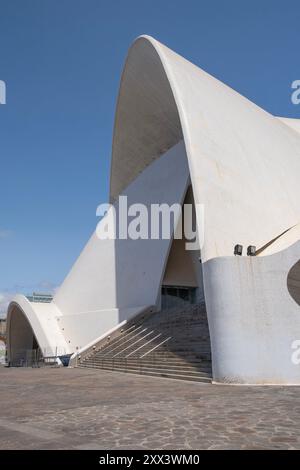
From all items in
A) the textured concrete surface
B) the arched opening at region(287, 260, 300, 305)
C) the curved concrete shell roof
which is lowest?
the textured concrete surface

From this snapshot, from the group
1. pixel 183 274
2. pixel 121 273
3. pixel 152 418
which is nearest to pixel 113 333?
pixel 121 273

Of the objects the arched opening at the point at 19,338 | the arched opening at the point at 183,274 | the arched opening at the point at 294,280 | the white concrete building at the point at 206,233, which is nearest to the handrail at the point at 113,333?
the white concrete building at the point at 206,233

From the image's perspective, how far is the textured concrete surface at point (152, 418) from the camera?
436 cm

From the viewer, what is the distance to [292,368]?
9523 millimetres

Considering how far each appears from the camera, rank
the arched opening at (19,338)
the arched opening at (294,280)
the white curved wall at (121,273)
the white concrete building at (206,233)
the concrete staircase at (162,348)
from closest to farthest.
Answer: the white concrete building at (206,233)
the arched opening at (294,280)
the concrete staircase at (162,348)
the white curved wall at (121,273)
the arched opening at (19,338)

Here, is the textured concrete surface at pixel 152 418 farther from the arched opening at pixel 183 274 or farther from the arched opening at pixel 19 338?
the arched opening at pixel 19 338

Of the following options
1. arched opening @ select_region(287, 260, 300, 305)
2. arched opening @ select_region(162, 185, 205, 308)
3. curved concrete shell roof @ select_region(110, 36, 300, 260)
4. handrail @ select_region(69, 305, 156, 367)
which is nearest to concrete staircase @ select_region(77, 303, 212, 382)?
handrail @ select_region(69, 305, 156, 367)

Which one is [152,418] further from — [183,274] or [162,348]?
[183,274]

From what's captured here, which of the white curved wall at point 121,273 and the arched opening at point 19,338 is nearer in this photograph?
the white curved wall at point 121,273

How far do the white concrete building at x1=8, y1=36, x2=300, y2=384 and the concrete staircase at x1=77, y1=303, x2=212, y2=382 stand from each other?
5.65 feet

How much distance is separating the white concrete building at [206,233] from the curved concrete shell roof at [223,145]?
0.05 metres

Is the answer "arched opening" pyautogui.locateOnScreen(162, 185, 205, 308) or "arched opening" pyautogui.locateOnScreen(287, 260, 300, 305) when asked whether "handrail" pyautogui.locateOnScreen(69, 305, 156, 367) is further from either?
"arched opening" pyautogui.locateOnScreen(287, 260, 300, 305)

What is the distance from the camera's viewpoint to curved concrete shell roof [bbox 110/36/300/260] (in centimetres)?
1268
